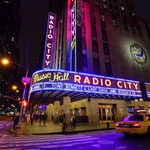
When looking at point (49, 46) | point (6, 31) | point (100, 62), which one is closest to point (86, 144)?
point (100, 62)

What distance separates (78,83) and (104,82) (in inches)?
200

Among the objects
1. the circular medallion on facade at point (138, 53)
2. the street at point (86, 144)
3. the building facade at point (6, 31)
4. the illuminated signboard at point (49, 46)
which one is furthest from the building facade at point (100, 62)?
the building facade at point (6, 31)

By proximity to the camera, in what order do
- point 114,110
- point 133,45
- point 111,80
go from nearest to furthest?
point 111,80, point 114,110, point 133,45

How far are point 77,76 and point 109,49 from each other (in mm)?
13855

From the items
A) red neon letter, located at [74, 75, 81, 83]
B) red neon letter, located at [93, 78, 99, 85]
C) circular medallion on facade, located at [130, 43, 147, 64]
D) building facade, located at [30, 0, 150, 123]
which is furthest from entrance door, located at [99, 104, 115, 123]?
circular medallion on facade, located at [130, 43, 147, 64]

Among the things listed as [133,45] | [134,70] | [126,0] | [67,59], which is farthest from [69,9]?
[126,0]

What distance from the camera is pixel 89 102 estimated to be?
68.4 feet

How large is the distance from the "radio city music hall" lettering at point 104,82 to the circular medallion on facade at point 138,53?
1039 centimetres

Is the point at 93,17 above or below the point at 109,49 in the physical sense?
above

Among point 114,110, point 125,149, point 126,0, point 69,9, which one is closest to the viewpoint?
point 125,149

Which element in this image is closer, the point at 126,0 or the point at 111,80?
the point at 111,80

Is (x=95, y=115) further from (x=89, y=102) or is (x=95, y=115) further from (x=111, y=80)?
(x=111, y=80)

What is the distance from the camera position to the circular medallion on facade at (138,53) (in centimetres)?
2981

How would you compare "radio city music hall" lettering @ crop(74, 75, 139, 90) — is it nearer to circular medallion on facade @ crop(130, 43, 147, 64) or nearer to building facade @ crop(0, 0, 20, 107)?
circular medallion on facade @ crop(130, 43, 147, 64)
